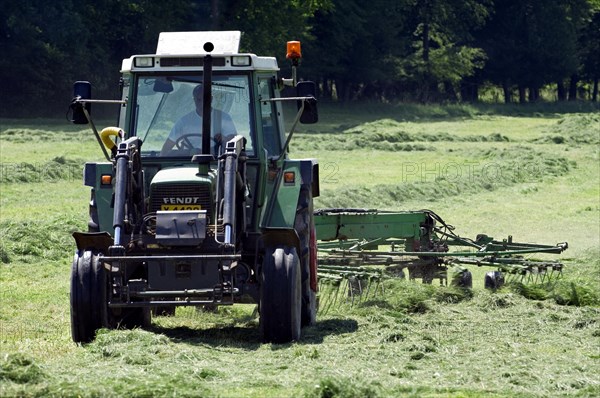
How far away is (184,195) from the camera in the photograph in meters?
10.6

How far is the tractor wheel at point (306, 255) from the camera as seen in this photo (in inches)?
453

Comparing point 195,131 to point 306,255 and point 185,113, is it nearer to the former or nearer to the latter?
point 185,113

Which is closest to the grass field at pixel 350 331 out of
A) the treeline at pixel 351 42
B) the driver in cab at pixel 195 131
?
the driver in cab at pixel 195 131

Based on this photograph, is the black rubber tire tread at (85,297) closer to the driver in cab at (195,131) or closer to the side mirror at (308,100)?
the driver in cab at (195,131)

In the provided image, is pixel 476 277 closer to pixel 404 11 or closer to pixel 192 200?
pixel 192 200

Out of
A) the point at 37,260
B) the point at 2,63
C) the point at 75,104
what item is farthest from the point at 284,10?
the point at 75,104

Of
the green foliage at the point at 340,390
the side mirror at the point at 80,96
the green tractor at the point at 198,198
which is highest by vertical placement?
the side mirror at the point at 80,96

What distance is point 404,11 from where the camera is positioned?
245ft

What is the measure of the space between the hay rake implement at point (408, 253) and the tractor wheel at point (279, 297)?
337cm

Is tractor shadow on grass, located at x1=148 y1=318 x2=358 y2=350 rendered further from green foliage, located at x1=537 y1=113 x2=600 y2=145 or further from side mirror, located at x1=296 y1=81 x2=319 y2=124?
green foliage, located at x1=537 y1=113 x2=600 y2=145

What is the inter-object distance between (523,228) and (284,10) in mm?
38770

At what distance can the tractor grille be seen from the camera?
10.5 metres

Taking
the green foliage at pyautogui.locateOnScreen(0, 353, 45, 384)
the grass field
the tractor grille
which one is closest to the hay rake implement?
the grass field

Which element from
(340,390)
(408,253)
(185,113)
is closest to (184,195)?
(185,113)
